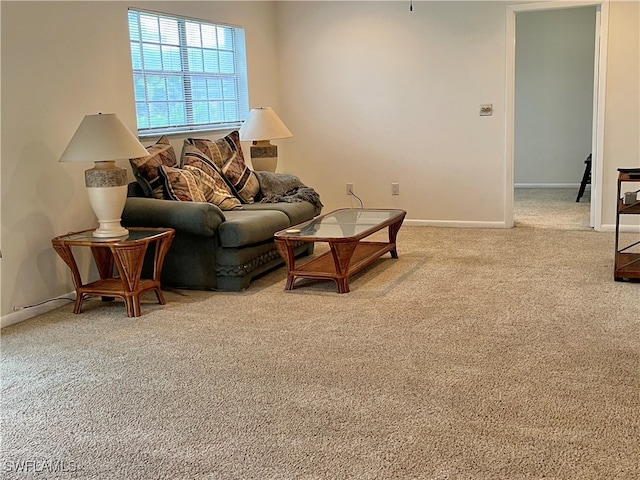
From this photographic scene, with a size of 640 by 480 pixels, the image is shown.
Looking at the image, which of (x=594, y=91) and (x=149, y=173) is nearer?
(x=149, y=173)

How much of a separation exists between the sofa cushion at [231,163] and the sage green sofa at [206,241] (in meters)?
0.67

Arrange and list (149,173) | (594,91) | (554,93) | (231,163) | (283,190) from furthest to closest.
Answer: (554,93)
(594,91)
(283,190)
(231,163)
(149,173)

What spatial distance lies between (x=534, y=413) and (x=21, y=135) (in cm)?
311

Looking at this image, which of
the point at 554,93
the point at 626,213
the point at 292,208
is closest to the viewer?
the point at 626,213

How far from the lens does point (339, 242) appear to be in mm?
4105

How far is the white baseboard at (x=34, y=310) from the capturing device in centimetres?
384

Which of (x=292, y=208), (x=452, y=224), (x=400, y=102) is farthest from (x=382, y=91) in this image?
(x=292, y=208)

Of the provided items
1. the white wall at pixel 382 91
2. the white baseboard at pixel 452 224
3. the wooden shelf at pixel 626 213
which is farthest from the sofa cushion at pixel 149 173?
the wooden shelf at pixel 626 213

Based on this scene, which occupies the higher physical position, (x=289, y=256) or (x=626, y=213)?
(x=626, y=213)

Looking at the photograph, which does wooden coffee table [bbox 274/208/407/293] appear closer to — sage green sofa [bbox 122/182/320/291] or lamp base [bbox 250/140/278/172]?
sage green sofa [bbox 122/182/320/291]

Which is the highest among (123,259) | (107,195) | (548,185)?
(107,195)

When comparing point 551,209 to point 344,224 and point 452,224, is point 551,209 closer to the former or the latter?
point 452,224

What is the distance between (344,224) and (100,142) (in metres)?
1.67

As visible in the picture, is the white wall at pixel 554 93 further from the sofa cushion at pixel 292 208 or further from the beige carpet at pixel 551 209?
the sofa cushion at pixel 292 208
